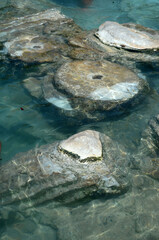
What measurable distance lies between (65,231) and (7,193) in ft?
3.40

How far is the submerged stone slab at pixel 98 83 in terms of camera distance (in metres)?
5.31

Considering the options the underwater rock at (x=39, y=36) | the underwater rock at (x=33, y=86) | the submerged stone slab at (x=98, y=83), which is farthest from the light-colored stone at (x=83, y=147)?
the underwater rock at (x=39, y=36)

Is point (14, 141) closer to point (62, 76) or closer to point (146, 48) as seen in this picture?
point (62, 76)

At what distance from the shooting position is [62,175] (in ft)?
13.1

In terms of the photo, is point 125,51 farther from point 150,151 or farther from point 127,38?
point 150,151

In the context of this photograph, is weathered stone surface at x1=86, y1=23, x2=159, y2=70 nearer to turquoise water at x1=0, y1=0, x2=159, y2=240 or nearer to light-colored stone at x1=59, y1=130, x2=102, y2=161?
turquoise water at x1=0, y1=0, x2=159, y2=240

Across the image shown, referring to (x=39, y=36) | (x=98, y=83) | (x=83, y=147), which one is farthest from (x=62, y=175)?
(x=39, y=36)

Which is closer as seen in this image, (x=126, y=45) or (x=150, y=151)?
(x=150, y=151)

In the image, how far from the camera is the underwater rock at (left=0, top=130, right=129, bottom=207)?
3906 mm

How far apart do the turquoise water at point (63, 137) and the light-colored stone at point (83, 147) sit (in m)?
0.72

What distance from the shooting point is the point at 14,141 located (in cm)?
489

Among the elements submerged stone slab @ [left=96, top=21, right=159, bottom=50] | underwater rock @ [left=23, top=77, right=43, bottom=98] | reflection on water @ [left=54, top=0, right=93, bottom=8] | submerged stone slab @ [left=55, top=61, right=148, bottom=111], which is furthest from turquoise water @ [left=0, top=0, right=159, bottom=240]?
reflection on water @ [left=54, top=0, right=93, bottom=8]

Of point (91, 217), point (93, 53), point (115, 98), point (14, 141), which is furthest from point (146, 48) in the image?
point (91, 217)

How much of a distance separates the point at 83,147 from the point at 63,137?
1.00 m
